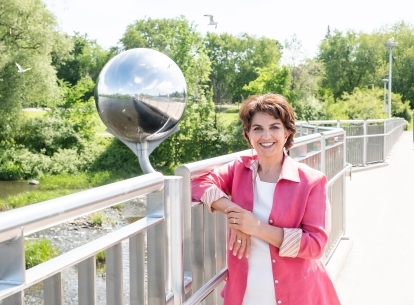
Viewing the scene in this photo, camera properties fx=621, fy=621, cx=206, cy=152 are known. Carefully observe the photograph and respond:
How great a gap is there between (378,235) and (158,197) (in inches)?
235

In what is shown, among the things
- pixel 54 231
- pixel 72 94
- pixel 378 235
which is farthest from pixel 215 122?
pixel 378 235

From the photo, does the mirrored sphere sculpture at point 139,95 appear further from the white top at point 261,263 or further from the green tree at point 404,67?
the green tree at point 404,67

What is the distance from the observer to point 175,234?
89.5 inches

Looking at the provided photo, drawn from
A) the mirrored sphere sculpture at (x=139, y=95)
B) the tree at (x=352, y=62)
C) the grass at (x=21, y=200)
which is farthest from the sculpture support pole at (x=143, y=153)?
the tree at (x=352, y=62)

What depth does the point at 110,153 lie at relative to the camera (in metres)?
36.8

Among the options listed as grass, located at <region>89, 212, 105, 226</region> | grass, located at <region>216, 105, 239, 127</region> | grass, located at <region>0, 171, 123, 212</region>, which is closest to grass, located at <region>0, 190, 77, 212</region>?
grass, located at <region>0, 171, 123, 212</region>

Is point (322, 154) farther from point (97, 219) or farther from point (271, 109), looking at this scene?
point (97, 219)

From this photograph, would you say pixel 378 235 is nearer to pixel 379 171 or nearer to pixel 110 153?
pixel 379 171

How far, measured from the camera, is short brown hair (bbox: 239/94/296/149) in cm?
237

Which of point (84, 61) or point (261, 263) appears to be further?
point (84, 61)

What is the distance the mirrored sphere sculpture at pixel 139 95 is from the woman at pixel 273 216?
1.06m

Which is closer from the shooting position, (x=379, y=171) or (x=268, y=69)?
(x=379, y=171)

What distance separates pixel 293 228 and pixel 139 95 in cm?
148

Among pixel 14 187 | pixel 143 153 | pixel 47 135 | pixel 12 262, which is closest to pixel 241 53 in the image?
pixel 47 135
